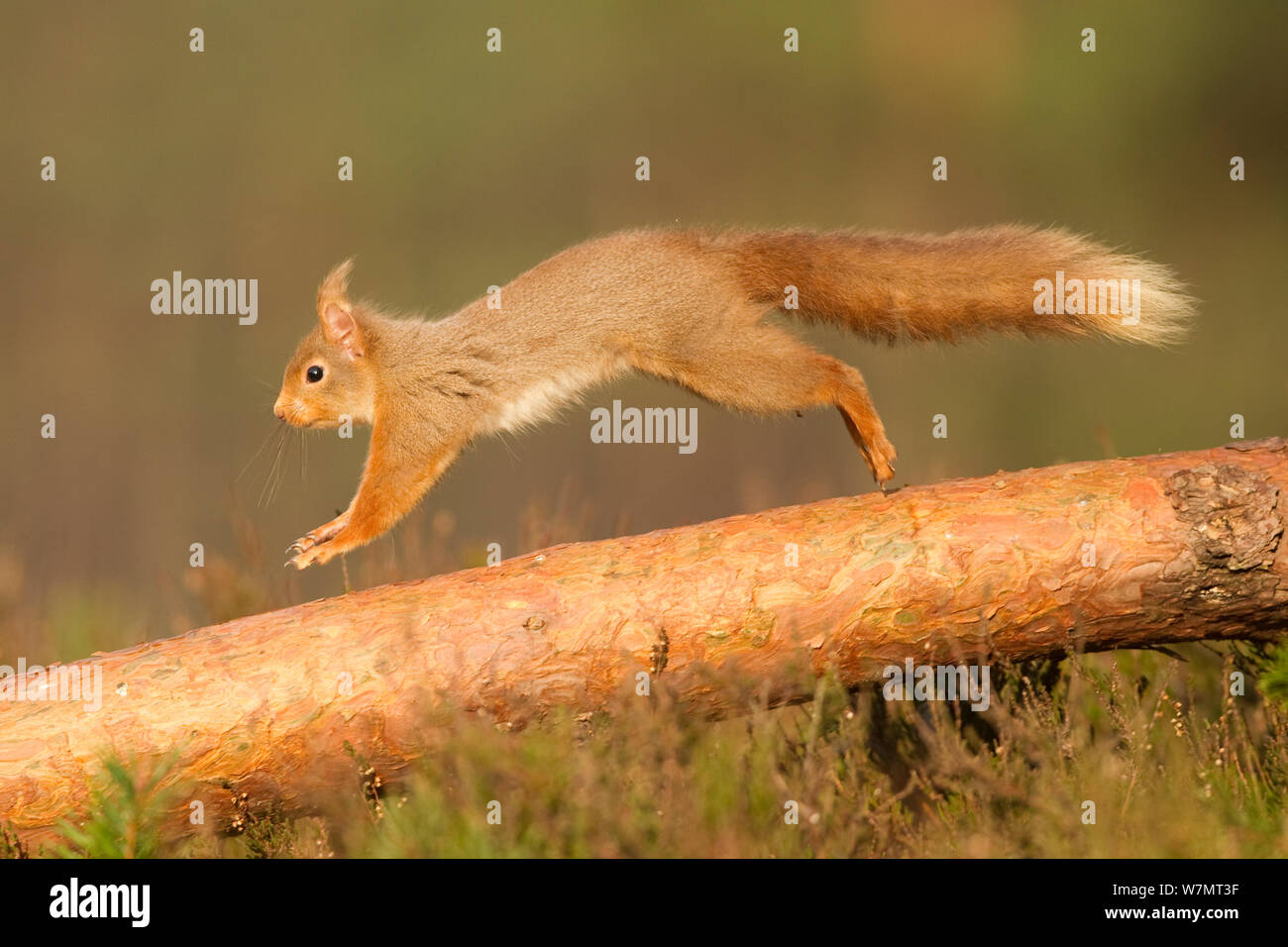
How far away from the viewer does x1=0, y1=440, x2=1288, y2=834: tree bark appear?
3.42 m

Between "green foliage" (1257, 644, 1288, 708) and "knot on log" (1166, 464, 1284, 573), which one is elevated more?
"knot on log" (1166, 464, 1284, 573)

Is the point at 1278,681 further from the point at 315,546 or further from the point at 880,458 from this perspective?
the point at 315,546

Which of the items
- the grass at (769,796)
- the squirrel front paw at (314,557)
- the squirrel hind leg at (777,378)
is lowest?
the grass at (769,796)

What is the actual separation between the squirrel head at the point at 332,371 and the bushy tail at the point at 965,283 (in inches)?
64.2

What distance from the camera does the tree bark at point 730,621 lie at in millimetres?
3420

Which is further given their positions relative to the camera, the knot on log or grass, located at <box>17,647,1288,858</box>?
the knot on log

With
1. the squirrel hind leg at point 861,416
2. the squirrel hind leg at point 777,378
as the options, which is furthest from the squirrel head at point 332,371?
the squirrel hind leg at point 861,416

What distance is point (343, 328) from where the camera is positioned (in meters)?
5.32

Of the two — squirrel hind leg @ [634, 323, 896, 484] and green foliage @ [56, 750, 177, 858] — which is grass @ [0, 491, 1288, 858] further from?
squirrel hind leg @ [634, 323, 896, 484]

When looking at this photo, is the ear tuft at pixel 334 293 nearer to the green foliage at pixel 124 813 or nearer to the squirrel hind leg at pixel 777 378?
the squirrel hind leg at pixel 777 378

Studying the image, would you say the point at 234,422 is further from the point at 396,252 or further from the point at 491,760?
the point at 491,760

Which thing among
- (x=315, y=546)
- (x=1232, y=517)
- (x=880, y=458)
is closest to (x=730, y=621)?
(x=880, y=458)

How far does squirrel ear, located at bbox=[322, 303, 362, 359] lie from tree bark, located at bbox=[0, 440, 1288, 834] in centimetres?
195

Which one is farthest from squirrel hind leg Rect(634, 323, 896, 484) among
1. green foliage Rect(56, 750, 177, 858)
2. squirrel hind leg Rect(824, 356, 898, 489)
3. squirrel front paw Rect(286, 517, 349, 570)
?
green foliage Rect(56, 750, 177, 858)
